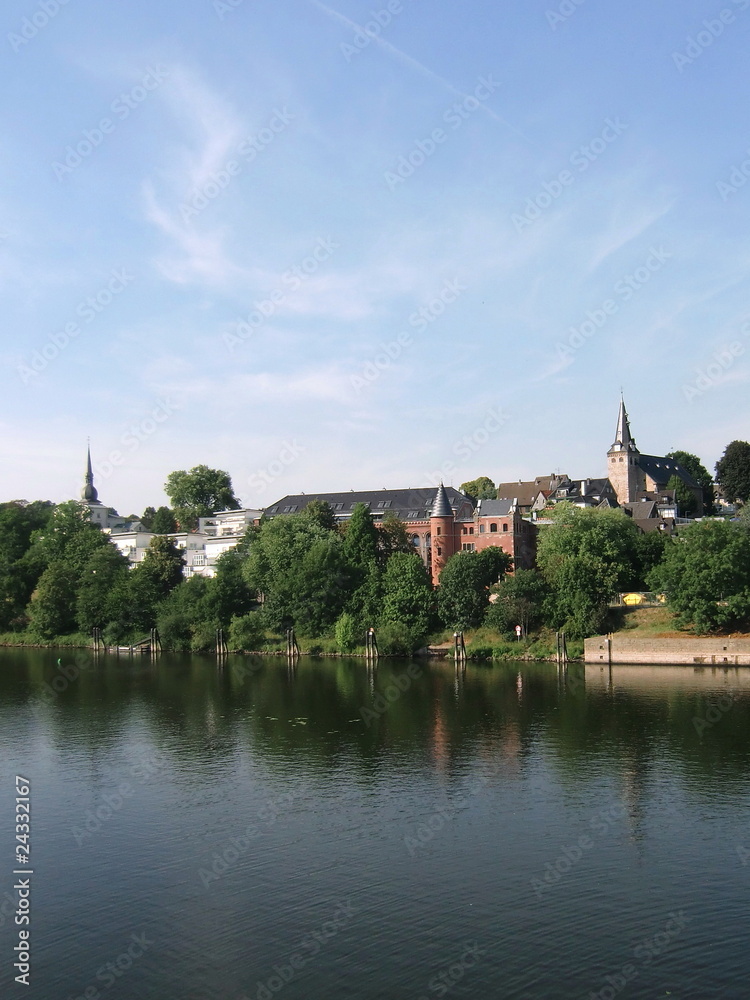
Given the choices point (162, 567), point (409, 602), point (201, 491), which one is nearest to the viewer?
point (409, 602)

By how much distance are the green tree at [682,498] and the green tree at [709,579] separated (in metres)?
41.0

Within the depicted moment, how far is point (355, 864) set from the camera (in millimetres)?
23219

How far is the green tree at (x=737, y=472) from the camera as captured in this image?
99.2 meters

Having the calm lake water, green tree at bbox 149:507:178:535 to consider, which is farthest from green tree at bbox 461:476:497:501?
the calm lake water

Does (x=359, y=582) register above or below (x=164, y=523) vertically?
below

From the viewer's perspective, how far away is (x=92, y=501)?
138875mm

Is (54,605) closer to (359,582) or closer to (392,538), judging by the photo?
(359,582)

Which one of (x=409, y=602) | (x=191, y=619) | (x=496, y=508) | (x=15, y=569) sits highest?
(x=496, y=508)

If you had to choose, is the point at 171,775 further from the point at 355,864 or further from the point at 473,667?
the point at 473,667

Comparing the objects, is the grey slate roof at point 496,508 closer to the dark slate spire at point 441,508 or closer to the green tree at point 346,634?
the dark slate spire at point 441,508

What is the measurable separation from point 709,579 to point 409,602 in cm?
2259

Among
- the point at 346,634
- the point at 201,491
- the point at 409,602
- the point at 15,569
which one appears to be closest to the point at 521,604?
the point at 409,602

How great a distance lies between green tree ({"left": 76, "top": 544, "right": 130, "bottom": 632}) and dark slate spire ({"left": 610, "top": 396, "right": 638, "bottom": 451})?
5732cm

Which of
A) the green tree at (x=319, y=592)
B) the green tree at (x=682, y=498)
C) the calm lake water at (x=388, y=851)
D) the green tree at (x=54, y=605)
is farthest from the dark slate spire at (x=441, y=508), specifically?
the green tree at (x=54, y=605)
